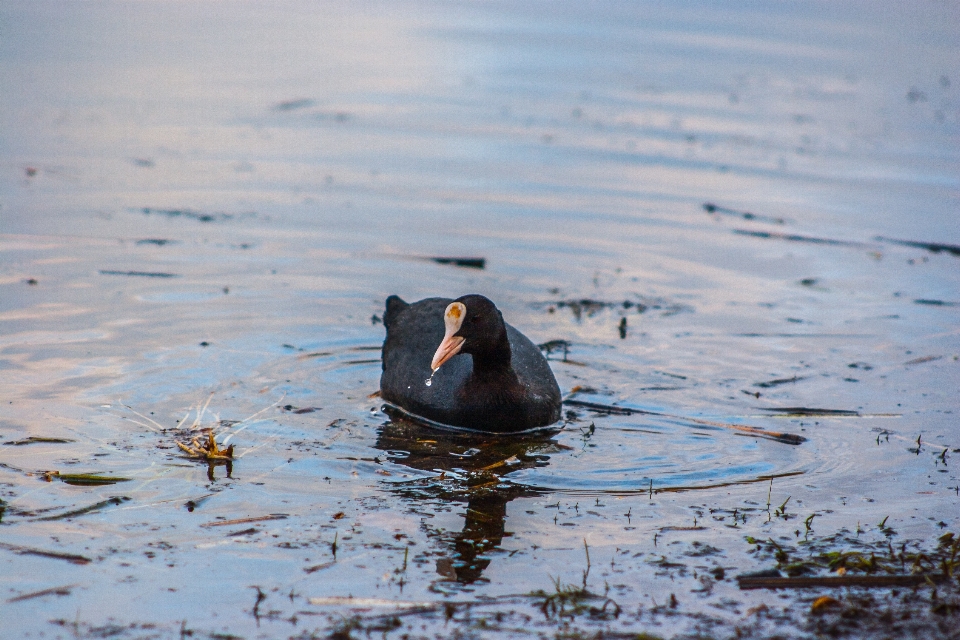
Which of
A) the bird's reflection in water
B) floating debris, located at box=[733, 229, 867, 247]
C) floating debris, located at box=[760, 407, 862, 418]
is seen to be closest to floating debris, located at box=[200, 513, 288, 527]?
the bird's reflection in water

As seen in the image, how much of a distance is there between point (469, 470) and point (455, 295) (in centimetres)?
333

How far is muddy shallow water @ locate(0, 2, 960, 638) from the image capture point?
4.48 m

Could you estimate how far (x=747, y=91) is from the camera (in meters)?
17.2

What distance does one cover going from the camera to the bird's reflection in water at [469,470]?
4.80 m

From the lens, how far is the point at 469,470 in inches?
235

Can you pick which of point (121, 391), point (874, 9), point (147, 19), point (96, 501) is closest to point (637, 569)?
point (96, 501)

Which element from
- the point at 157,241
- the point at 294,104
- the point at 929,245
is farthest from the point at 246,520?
the point at 294,104

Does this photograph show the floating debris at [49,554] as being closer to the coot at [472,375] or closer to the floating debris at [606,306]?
the coot at [472,375]

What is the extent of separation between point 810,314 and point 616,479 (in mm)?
3785

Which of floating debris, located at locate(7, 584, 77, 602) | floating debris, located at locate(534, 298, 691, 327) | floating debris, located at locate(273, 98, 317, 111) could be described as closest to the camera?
floating debris, located at locate(7, 584, 77, 602)

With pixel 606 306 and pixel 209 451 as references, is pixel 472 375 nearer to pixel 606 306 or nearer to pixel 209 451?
pixel 209 451

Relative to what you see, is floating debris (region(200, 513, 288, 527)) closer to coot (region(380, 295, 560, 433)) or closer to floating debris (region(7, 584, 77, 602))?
floating debris (region(7, 584, 77, 602))

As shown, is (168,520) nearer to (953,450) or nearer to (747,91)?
(953,450)

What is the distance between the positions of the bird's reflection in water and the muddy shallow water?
24mm
